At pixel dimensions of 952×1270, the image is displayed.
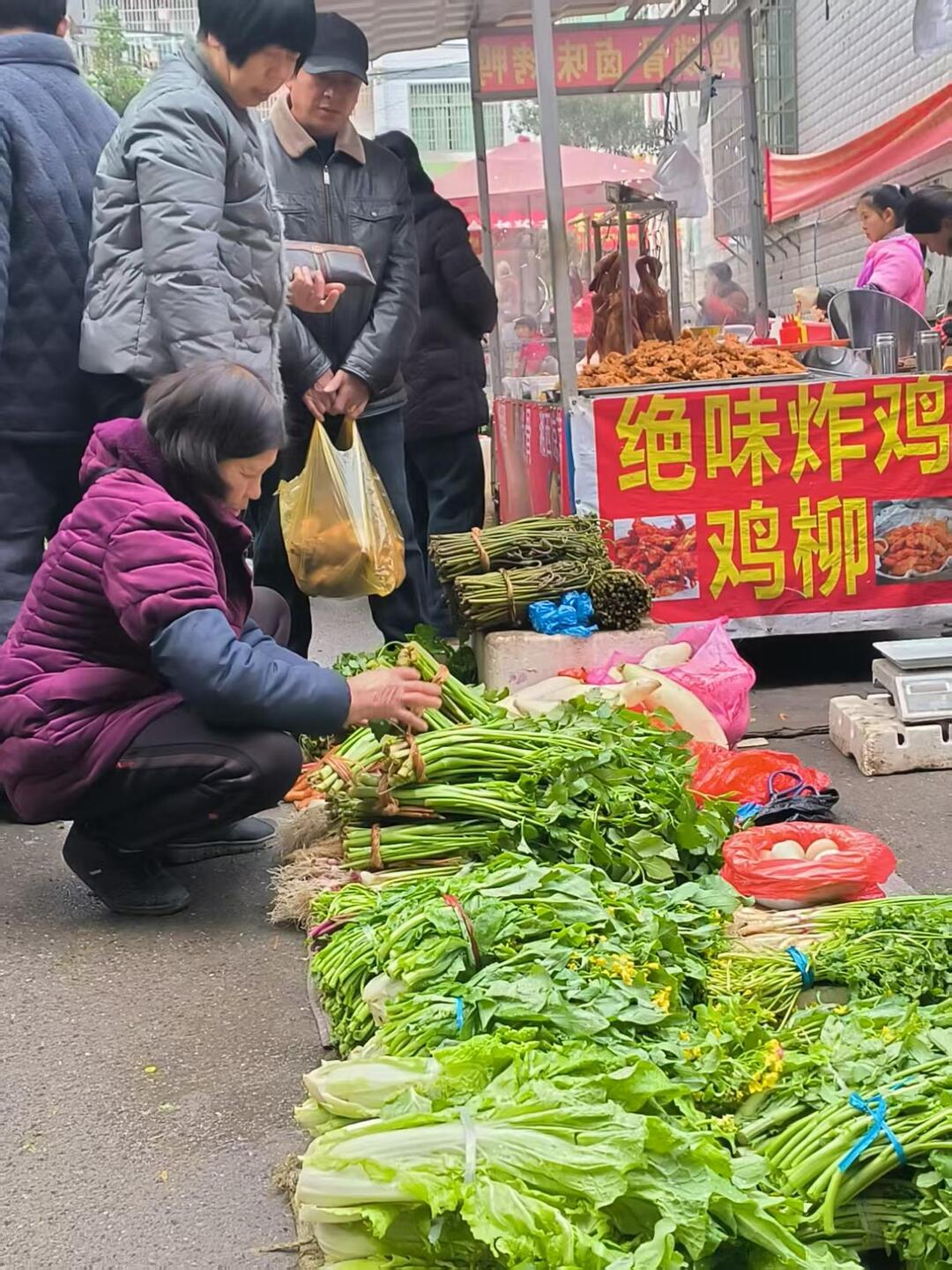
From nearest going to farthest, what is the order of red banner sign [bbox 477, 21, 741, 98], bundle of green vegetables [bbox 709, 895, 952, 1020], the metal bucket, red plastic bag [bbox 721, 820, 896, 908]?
bundle of green vegetables [bbox 709, 895, 952, 1020] < red plastic bag [bbox 721, 820, 896, 908] < the metal bucket < red banner sign [bbox 477, 21, 741, 98]

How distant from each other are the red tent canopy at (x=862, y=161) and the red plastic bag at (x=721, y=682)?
22.2 ft

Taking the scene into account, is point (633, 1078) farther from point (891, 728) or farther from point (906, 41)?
point (906, 41)

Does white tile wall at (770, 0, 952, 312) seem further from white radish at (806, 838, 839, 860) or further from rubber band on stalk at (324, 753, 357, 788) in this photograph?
rubber band on stalk at (324, 753, 357, 788)

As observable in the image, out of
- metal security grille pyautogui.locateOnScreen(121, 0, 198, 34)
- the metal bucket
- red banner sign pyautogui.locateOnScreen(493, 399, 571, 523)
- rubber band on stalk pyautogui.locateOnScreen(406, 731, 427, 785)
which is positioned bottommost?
rubber band on stalk pyautogui.locateOnScreen(406, 731, 427, 785)

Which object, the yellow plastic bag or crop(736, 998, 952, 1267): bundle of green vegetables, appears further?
the yellow plastic bag

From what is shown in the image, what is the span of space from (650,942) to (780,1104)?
447 millimetres

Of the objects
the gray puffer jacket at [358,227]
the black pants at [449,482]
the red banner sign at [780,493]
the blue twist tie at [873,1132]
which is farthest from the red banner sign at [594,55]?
the blue twist tie at [873,1132]

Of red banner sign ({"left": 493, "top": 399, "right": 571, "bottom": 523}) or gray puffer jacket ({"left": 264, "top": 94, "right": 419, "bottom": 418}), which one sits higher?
gray puffer jacket ({"left": 264, "top": 94, "right": 419, "bottom": 418})

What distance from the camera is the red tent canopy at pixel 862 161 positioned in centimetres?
1071

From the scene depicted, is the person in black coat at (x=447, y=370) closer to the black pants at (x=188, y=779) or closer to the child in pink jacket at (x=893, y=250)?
the child in pink jacket at (x=893, y=250)

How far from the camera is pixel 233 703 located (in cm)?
349

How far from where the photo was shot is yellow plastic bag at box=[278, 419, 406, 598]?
532 cm

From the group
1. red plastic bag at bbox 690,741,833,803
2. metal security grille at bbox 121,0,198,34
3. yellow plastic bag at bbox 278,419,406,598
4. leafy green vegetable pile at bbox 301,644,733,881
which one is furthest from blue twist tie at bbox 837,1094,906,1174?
metal security grille at bbox 121,0,198,34

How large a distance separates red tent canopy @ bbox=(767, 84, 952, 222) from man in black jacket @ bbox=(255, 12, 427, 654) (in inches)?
236
